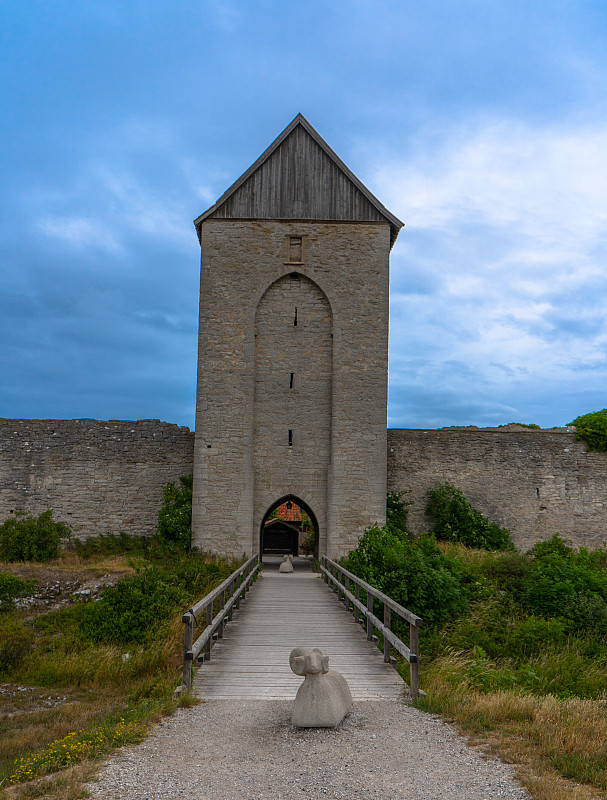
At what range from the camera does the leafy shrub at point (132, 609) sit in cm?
1211

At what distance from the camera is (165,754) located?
5.13 m

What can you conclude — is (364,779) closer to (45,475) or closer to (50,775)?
(50,775)

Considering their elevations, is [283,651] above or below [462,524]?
below

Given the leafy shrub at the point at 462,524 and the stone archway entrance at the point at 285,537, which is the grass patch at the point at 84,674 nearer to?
the leafy shrub at the point at 462,524

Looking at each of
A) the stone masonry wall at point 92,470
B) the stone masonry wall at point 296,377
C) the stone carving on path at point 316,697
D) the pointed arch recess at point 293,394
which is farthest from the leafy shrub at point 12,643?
the stone carving on path at point 316,697

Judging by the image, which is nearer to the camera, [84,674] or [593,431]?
[84,674]

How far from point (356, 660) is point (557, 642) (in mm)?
5634

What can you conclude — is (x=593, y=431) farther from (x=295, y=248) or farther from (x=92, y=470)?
(x=92, y=470)

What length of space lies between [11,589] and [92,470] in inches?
249

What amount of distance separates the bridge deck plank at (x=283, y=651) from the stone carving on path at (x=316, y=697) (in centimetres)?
113

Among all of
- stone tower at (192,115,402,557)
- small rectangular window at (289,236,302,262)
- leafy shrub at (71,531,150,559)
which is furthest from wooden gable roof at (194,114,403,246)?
leafy shrub at (71,531,150,559)

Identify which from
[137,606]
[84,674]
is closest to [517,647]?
[137,606]

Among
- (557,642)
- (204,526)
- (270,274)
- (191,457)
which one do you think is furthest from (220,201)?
(557,642)

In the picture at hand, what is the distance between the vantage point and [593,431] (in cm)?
2183
